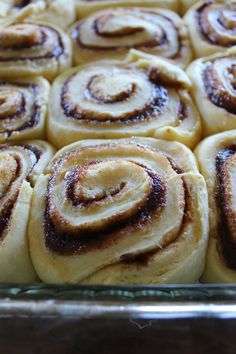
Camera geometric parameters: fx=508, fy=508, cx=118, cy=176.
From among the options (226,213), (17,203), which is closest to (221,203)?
(226,213)

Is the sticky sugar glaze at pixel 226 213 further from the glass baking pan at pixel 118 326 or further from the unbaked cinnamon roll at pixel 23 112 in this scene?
the unbaked cinnamon roll at pixel 23 112

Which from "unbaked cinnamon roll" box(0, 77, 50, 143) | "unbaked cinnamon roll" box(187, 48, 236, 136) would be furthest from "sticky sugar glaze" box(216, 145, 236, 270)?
"unbaked cinnamon roll" box(0, 77, 50, 143)

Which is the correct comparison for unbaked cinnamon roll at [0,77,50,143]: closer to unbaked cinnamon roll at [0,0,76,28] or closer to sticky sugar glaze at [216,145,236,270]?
unbaked cinnamon roll at [0,0,76,28]

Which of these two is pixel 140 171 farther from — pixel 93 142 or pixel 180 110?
pixel 180 110

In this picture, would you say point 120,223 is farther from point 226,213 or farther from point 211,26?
point 211,26

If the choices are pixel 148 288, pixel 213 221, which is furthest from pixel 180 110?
pixel 148 288

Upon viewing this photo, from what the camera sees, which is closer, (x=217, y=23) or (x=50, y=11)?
(x=217, y=23)

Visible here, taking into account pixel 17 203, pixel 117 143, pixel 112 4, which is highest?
pixel 112 4

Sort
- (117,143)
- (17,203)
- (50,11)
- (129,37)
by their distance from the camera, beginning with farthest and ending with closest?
1. (50,11)
2. (129,37)
3. (117,143)
4. (17,203)
